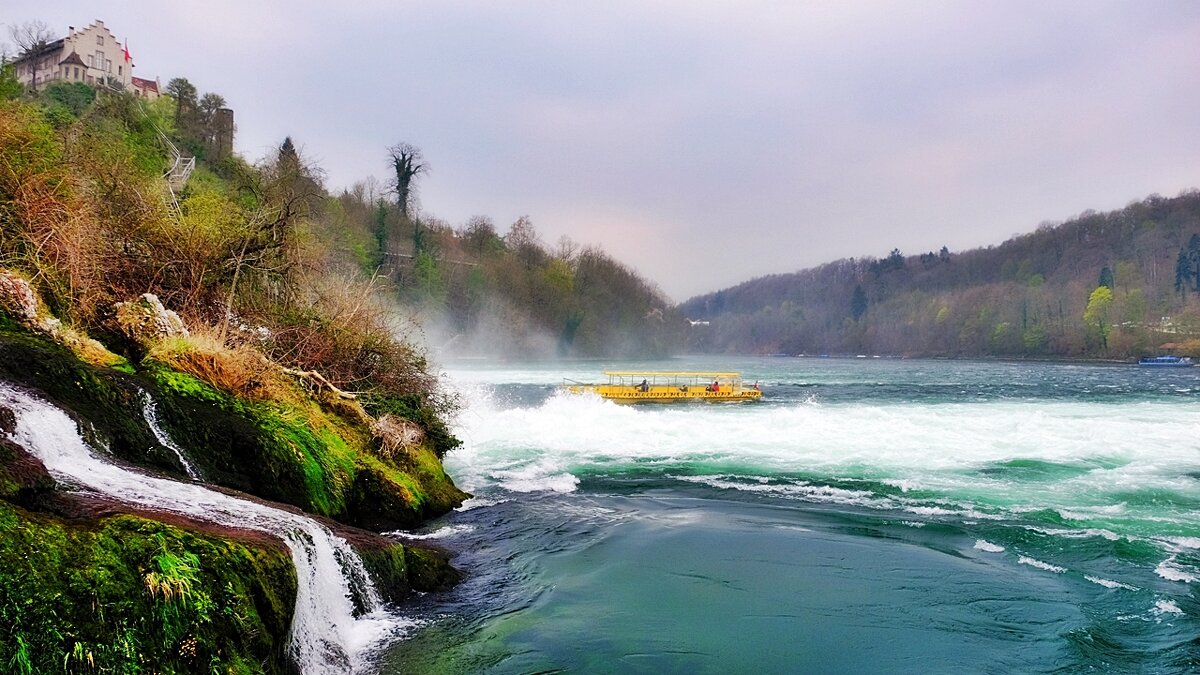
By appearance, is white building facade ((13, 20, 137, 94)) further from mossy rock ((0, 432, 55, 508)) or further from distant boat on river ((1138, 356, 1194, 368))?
distant boat on river ((1138, 356, 1194, 368))

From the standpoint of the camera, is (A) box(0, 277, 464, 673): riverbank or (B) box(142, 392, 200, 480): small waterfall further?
(B) box(142, 392, 200, 480): small waterfall

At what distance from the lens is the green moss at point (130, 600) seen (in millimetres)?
4016

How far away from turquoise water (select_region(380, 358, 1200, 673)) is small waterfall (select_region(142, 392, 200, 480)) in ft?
10.1

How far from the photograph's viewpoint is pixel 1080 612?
8438mm

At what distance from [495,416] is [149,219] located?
15763mm

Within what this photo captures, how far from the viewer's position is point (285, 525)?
6711mm

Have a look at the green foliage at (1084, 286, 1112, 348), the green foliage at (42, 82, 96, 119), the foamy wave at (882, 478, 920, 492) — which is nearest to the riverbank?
the foamy wave at (882, 478, 920, 492)

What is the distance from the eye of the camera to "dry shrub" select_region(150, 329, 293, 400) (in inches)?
382

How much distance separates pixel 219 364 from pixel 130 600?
627 centimetres

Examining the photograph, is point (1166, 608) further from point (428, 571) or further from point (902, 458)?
point (902, 458)

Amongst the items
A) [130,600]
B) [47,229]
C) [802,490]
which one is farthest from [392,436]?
[802,490]

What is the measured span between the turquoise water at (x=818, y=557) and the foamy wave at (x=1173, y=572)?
0.15ft

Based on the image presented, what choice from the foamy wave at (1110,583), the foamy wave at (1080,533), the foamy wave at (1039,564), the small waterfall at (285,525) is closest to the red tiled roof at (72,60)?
the small waterfall at (285,525)

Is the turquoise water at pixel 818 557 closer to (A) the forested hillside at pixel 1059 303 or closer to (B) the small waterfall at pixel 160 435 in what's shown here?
(B) the small waterfall at pixel 160 435
